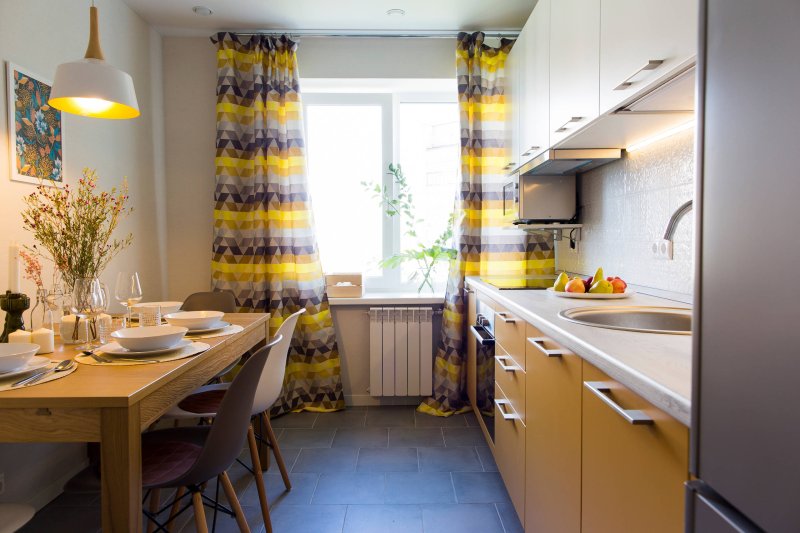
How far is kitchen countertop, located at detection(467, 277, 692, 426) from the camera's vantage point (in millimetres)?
776

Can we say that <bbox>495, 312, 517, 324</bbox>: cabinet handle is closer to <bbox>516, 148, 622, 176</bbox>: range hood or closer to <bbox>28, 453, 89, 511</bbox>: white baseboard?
<bbox>516, 148, 622, 176</bbox>: range hood

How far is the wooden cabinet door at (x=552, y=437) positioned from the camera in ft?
4.04

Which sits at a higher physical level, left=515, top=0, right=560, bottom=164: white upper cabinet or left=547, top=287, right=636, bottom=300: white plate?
left=515, top=0, right=560, bottom=164: white upper cabinet

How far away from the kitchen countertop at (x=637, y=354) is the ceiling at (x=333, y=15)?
7.16 feet

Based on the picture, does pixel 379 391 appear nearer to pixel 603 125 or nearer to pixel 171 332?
pixel 171 332

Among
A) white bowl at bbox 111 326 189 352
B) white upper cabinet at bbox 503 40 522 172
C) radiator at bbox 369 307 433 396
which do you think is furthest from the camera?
radiator at bbox 369 307 433 396

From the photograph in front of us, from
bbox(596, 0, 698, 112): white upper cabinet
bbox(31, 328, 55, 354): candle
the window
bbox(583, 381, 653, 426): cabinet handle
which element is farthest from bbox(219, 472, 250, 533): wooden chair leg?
the window

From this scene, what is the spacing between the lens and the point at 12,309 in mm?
1636

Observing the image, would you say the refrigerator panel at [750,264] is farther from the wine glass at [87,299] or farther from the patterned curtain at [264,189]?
the patterned curtain at [264,189]

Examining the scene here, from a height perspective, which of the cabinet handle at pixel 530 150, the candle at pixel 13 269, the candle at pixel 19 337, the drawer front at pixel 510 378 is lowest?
the drawer front at pixel 510 378

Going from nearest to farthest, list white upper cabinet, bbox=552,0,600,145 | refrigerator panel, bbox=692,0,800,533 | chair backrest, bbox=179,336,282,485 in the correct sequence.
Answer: refrigerator panel, bbox=692,0,800,533 < chair backrest, bbox=179,336,282,485 < white upper cabinet, bbox=552,0,600,145

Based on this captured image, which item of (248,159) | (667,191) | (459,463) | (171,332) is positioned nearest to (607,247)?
(667,191)

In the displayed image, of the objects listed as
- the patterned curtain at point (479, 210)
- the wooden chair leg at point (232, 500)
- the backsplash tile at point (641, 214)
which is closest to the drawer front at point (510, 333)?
the backsplash tile at point (641, 214)

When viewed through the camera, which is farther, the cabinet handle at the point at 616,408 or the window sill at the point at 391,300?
the window sill at the point at 391,300
